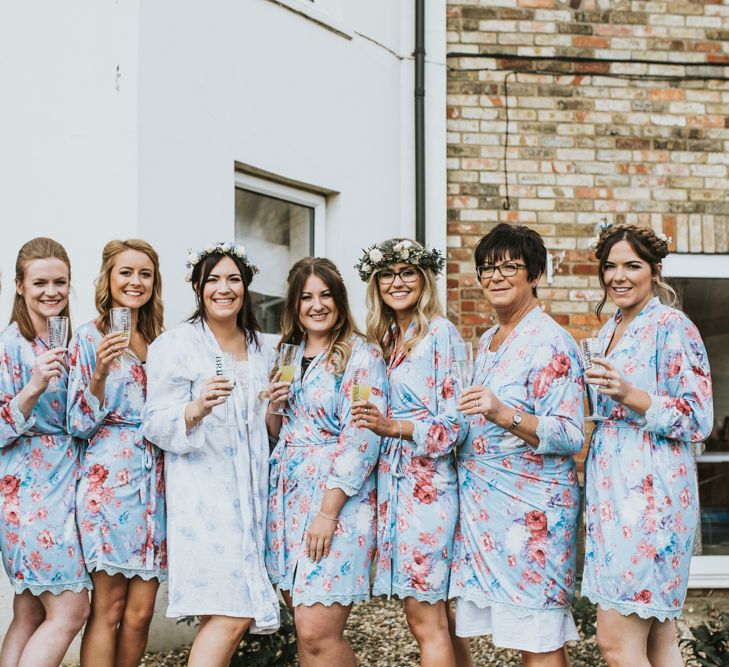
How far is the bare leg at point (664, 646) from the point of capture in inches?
145

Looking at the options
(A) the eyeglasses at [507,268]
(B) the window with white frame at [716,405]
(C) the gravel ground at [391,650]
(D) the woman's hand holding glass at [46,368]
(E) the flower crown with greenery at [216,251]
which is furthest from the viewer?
(B) the window with white frame at [716,405]

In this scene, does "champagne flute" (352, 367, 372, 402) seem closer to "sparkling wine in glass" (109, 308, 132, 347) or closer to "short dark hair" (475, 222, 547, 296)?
"short dark hair" (475, 222, 547, 296)

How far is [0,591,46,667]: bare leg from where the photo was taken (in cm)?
403

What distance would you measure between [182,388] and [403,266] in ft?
3.49

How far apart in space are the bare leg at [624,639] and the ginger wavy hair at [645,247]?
4.00 feet

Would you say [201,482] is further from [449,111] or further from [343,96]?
[449,111]

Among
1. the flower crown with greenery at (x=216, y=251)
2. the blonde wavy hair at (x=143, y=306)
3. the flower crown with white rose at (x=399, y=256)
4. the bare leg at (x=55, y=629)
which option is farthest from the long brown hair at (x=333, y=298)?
the bare leg at (x=55, y=629)

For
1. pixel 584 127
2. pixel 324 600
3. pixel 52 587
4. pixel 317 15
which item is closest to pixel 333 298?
pixel 324 600

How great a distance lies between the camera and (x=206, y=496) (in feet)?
13.0

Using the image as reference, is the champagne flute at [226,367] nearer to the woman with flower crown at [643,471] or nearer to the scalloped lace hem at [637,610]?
the woman with flower crown at [643,471]

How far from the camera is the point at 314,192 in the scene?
22.5ft

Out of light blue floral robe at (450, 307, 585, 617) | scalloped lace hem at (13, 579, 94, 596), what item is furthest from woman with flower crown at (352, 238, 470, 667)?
scalloped lace hem at (13, 579, 94, 596)

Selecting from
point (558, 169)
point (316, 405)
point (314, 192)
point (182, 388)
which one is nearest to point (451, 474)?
point (316, 405)

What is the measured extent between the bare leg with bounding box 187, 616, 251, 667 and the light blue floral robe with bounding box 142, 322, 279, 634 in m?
0.05
